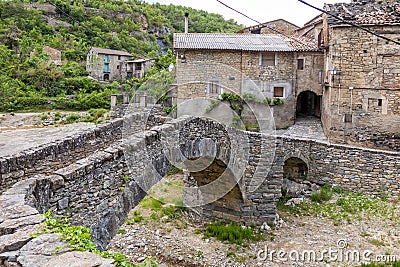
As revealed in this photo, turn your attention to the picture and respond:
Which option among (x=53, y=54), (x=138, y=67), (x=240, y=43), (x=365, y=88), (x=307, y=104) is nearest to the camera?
(x=365, y=88)

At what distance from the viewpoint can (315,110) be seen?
72.6 ft

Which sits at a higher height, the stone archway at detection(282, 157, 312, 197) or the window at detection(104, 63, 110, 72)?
the window at detection(104, 63, 110, 72)

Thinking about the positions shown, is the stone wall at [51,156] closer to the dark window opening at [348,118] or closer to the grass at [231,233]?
the grass at [231,233]

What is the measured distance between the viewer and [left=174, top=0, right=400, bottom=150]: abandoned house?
1516cm

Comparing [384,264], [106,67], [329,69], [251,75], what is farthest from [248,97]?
[106,67]

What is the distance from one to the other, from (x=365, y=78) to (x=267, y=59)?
548 cm

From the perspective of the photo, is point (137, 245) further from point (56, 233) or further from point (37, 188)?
point (56, 233)

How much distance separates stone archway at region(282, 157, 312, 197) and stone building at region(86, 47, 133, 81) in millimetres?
26002

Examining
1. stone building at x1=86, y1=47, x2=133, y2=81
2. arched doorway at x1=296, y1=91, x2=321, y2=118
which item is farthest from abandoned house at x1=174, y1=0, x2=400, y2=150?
stone building at x1=86, y1=47, x2=133, y2=81

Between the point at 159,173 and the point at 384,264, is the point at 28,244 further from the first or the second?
the point at 384,264

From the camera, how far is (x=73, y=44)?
1678 inches

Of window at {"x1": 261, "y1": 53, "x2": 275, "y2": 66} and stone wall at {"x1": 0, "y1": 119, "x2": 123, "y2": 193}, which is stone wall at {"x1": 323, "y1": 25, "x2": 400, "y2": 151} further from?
stone wall at {"x1": 0, "y1": 119, "x2": 123, "y2": 193}

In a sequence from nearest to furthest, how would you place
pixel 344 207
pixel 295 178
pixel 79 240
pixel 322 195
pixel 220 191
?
pixel 79 240
pixel 220 191
pixel 344 207
pixel 322 195
pixel 295 178

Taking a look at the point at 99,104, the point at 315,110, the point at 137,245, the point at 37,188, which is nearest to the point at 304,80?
the point at 315,110
